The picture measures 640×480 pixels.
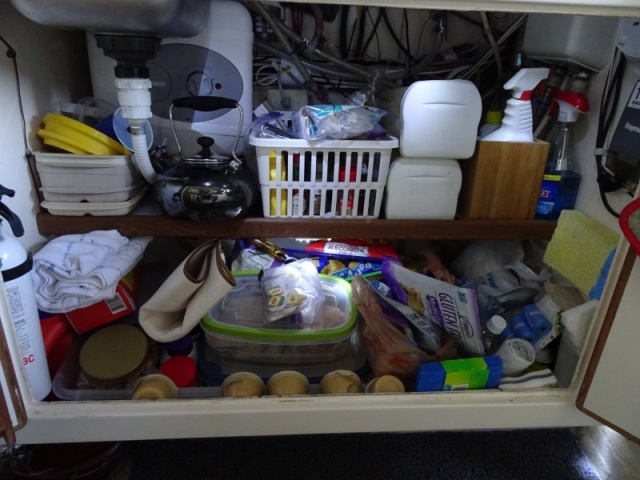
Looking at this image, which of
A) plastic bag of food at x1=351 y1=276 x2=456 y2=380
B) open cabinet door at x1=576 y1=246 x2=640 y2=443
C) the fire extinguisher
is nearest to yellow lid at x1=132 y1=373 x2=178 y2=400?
the fire extinguisher

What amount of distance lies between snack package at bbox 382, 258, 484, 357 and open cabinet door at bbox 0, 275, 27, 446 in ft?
2.13

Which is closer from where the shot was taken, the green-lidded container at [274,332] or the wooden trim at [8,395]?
the wooden trim at [8,395]

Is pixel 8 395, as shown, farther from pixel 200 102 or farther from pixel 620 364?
pixel 620 364

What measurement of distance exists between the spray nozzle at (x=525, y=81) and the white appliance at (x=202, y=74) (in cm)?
51

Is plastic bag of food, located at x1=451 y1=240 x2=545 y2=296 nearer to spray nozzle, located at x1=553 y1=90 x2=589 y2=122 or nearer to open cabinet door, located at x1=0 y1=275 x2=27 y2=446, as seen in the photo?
spray nozzle, located at x1=553 y1=90 x2=589 y2=122

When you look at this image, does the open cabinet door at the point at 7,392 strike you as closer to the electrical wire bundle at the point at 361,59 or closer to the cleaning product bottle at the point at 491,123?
the electrical wire bundle at the point at 361,59

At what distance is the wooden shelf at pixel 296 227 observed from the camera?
0.78 m

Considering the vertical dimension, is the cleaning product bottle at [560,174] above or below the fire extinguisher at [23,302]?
above

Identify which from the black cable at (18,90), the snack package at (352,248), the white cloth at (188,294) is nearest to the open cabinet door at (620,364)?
the snack package at (352,248)

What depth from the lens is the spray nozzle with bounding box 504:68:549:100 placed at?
0.78 metres

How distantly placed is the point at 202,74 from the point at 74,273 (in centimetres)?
45

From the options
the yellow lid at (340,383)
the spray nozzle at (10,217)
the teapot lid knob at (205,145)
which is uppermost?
the teapot lid knob at (205,145)

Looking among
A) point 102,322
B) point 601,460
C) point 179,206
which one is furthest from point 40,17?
point 601,460

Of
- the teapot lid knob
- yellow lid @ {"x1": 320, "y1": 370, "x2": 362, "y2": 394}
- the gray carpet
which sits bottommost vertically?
the gray carpet
